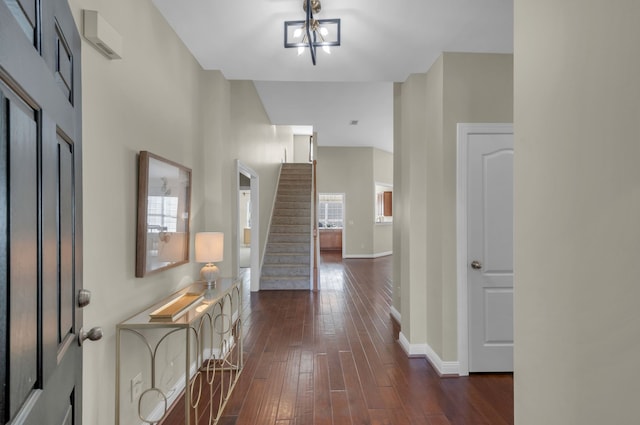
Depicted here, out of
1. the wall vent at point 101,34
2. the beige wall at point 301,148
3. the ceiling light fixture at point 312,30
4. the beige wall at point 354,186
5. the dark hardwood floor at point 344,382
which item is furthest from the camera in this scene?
the beige wall at point 301,148

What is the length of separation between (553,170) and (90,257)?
1.96 metres

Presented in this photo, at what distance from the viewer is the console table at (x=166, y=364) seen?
5.69ft

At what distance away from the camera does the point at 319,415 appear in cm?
222

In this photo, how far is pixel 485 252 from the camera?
2809mm

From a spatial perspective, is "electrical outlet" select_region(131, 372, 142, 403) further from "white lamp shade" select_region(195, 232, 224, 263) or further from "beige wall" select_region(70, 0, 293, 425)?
"white lamp shade" select_region(195, 232, 224, 263)

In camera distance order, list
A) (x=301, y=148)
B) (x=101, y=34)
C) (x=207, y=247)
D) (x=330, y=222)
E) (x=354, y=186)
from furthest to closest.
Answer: (x=301, y=148) < (x=330, y=222) < (x=354, y=186) < (x=207, y=247) < (x=101, y=34)

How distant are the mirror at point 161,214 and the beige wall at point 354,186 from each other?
761cm

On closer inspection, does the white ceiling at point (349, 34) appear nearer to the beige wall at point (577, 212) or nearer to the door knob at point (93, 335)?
the beige wall at point (577, 212)

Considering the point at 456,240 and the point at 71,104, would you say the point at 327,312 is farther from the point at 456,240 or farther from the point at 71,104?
the point at 71,104

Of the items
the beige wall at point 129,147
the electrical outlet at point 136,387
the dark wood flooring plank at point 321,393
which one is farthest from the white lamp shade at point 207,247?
the dark wood flooring plank at point 321,393

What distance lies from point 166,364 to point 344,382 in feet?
4.55

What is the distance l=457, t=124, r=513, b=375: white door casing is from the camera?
9.18 ft

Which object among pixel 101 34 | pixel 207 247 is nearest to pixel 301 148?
pixel 207 247

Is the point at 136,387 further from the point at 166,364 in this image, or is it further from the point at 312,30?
the point at 312,30
